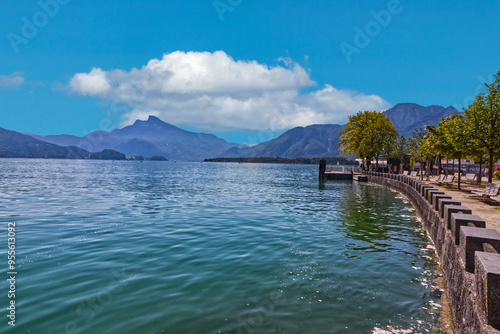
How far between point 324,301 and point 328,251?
459cm

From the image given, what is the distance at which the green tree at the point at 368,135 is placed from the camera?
66.1 m

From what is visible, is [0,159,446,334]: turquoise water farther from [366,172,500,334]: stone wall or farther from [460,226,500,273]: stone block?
[460,226,500,273]: stone block

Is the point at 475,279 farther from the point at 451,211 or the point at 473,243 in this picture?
the point at 451,211

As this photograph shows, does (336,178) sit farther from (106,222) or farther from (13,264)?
(13,264)

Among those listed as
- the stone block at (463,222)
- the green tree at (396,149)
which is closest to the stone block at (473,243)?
the stone block at (463,222)

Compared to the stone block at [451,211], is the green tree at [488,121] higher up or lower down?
higher up

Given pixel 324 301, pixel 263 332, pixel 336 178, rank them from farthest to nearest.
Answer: pixel 336 178 → pixel 324 301 → pixel 263 332

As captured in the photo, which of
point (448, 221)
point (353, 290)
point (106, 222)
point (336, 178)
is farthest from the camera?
point (336, 178)

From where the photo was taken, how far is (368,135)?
66188 millimetres

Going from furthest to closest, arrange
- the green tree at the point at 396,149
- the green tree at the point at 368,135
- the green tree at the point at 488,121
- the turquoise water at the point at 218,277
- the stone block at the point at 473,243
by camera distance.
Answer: the green tree at the point at 368,135 → the green tree at the point at 396,149 → the green tree at the point at 488,121 → the turquoise water at the point at 218,277 → the stone block at the point at 473,243

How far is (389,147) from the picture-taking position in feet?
218

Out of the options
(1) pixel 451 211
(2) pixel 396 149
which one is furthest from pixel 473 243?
(2) pixel 396 149

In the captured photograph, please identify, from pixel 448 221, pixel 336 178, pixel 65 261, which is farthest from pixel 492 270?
pixel 336 178

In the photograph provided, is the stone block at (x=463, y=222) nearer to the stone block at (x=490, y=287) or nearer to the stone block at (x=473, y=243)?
the stone block at (x=473, y=243)
